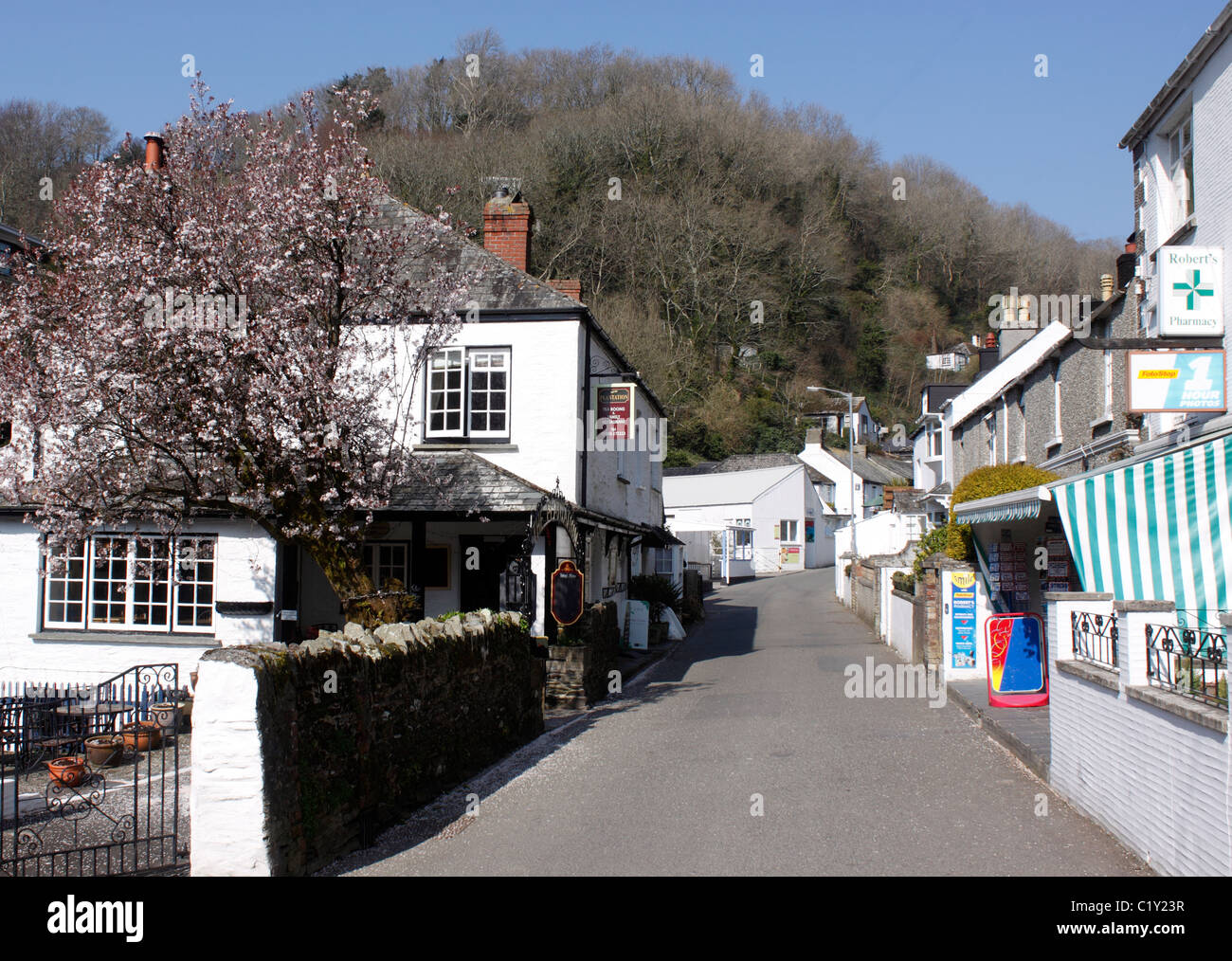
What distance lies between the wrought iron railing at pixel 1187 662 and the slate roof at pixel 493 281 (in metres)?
10.8

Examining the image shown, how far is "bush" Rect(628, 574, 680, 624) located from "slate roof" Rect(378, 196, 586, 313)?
945 centimetres

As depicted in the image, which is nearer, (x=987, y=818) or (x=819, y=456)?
(x=987, y=818)

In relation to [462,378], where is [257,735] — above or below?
below

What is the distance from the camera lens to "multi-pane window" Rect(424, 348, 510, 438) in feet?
53.0

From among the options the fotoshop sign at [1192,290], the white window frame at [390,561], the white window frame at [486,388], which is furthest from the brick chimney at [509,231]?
the fotoshop sign at [1192,290]

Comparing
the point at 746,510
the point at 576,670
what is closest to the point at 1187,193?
the point at 576,670

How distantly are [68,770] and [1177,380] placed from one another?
11802mm

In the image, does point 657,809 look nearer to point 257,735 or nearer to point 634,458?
point 257,735

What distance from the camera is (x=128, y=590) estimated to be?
14852 mm

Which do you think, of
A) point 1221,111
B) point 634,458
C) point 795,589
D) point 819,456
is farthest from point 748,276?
point 1221,111

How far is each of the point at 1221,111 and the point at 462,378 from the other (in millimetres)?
10946

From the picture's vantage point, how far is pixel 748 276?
5481cm

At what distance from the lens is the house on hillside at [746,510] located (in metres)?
50.5

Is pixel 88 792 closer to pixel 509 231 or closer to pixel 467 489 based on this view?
pixel 467 489
